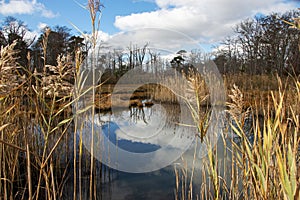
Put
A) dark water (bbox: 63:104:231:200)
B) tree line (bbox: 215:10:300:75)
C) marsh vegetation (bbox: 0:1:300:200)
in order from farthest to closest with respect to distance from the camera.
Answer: tree line (bbox: 215:10:300:75) → dark water (bbox: 63:104:231:200) → marsh vegetation (bbox: 0:1:300:200)

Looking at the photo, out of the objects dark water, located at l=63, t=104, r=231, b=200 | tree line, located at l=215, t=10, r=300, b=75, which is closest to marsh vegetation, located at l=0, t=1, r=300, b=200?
dark water, located at l=63, t=104, r=231, b=200

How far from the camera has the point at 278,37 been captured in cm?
1533

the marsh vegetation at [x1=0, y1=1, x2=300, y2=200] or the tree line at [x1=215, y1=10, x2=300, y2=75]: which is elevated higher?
the tree line at [x1=215, y1=10, x2=300, y2=75]

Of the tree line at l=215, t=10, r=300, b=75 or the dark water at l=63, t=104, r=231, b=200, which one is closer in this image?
the dark water at l=63, t=104, r=231, b=200

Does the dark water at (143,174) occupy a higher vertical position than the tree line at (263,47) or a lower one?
lower

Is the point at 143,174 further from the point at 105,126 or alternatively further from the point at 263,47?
the point at 263,47

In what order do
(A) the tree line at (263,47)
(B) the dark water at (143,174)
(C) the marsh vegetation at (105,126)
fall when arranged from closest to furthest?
(C) the marsh vegetation at (105,126), (B) the dark water at (143,174), (A) the tree line at (263,47)

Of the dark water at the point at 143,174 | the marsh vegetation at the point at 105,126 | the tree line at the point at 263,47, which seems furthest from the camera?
the tree line at the point at 263,47

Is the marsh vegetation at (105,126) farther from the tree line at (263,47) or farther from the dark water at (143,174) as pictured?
the tree line at (263,47)

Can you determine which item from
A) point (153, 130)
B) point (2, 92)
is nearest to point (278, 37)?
point (153, 130)

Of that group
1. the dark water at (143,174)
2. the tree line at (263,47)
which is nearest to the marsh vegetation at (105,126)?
the dark water at (143,174)

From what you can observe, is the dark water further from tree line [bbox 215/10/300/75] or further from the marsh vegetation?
tree line [bbox 215/10/300/75]

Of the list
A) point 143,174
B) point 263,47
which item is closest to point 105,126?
point 143,174

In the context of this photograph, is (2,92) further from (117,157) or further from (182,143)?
(182,143)
